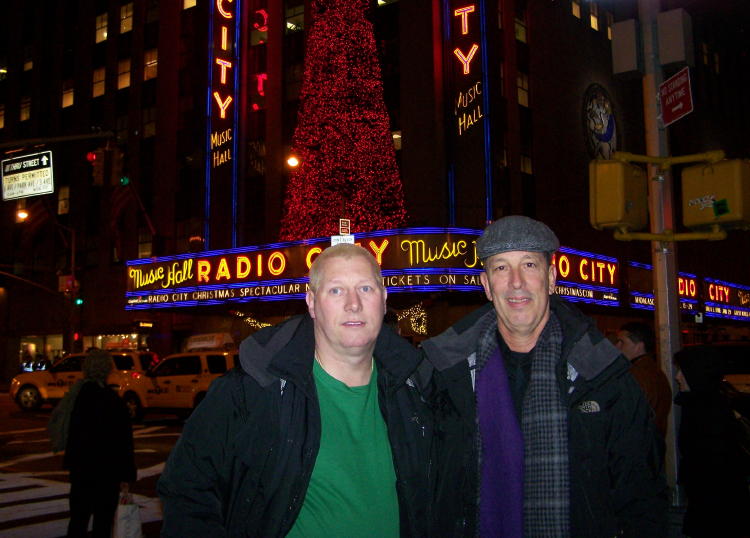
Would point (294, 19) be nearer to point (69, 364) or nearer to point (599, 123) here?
point (599, 123)

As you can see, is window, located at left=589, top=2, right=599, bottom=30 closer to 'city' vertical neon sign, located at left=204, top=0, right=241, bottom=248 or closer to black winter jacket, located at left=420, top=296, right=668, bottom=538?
'city' vertical neon sign, located at left=204, top=0, right=241, bottom=248

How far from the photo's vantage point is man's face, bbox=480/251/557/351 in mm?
3414

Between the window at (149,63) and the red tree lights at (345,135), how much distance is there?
1246 centimetres

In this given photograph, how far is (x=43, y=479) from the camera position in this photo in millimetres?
11344

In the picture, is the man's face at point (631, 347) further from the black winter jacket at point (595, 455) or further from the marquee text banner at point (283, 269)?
the marquee text banner at point (283, 269)

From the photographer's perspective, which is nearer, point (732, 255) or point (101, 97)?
point (101, 97)

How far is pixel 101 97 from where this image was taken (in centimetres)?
3906

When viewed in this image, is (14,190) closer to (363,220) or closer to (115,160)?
(115,160)

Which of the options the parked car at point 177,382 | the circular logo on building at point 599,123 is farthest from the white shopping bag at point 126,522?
the circular logo on building at point 599,123

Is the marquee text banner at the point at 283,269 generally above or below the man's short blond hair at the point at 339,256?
above

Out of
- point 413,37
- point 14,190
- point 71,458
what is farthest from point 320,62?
point 71,458

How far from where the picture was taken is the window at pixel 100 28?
3994cm

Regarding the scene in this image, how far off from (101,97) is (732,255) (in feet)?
135

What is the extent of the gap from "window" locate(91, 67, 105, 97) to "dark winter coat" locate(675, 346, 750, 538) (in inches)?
1580
